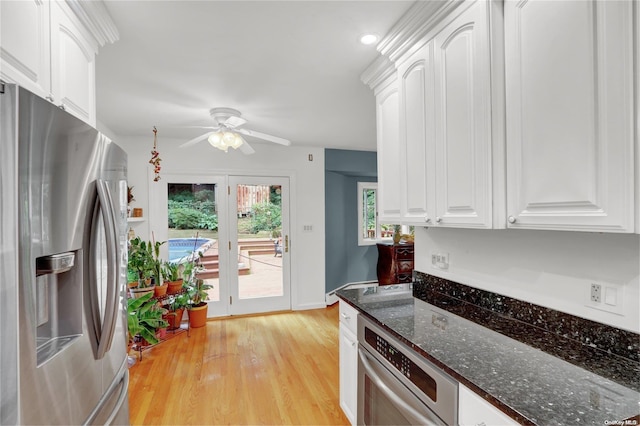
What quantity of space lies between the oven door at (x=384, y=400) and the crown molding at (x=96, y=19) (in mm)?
2154

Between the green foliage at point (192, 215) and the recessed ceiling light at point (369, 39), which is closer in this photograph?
the recessed ceiling light at point (369, 39)

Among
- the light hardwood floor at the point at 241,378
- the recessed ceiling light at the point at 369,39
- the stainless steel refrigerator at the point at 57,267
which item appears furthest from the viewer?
the light hardwood floor at the point at 241,378

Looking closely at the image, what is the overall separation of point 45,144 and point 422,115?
5.15 feet

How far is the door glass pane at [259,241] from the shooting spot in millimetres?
4348

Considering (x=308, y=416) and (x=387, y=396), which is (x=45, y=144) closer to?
(x=387, y=396)

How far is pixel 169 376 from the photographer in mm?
2709

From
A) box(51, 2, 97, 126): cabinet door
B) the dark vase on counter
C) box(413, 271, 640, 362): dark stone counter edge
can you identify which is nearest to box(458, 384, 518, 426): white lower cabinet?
box(413, 271, 640, 362): dark stone counter edge

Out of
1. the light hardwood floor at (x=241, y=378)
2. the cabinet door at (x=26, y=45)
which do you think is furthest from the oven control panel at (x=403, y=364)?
the cabinet door at (x=26, y=45)

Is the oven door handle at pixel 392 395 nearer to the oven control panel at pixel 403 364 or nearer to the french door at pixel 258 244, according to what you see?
the oven control panel at pixel 403 364

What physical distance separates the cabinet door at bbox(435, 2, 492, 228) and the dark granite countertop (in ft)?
1.61

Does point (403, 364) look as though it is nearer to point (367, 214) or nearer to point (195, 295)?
point (195, 295)

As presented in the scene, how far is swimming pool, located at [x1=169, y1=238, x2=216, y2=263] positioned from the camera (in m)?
4.09

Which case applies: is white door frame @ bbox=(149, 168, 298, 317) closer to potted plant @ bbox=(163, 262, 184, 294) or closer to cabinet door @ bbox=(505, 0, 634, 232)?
potted plant @ bbox=(163, 262, 184, 294)

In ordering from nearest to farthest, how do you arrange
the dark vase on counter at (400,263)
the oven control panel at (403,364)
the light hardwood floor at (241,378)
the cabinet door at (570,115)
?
the cabinet door at (570,115)
the oven control panel at (403,364)
the light hardwood floor at (241,378)
the dark vase on counter at (400,263)
